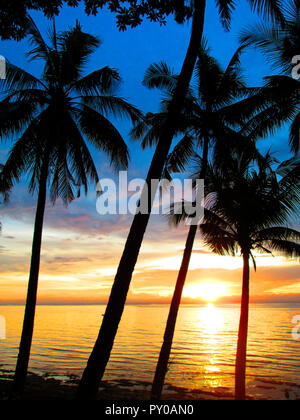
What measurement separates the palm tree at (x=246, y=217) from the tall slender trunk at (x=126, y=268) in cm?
667

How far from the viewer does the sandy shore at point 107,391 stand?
1092 centimetres

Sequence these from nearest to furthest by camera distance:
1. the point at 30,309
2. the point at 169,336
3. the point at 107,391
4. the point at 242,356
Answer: the point at 30,309 < the point at 169,336 < the point at 242,356 < the point at 107,391

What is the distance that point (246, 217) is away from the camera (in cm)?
1312

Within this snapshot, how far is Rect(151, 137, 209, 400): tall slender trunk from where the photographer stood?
1080 centimetres

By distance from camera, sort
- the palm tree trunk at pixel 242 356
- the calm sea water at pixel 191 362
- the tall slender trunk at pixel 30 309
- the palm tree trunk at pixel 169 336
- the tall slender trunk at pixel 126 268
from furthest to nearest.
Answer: the calm sea water at pixel 191 362, the palm tree trunk at pixel 242 356, the palm tree trunk at pixel 169 336, the tall slender trunk at pixel 30 309, the tall slender trunk at pixel 126 268

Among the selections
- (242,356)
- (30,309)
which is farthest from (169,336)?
(30,309)

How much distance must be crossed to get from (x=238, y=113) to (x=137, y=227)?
8.49 metres

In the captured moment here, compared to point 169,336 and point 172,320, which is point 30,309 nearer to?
point 169,336

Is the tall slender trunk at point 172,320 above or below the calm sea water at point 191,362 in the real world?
above

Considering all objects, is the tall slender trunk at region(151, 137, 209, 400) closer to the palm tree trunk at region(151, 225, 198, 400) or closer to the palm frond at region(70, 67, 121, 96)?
the palm tree trunk at region(151, 225, 198, 400)

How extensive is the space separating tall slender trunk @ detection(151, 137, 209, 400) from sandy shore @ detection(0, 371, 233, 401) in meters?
1.43

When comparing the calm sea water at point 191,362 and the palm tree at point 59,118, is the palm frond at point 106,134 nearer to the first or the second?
the palm tree at point 59,118

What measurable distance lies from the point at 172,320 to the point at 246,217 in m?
5.02

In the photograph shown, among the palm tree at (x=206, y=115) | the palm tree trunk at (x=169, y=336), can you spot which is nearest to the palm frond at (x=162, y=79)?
the palm tree at (x=206, y=115)
